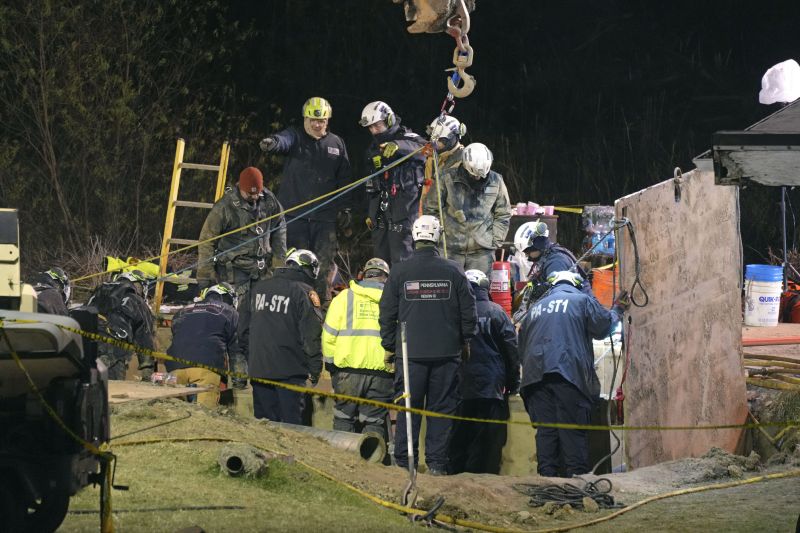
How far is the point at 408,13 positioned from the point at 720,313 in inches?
160

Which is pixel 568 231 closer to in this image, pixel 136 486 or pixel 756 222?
pixel 756 222

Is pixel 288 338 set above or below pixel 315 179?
below

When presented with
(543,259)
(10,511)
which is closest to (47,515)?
(10,511)

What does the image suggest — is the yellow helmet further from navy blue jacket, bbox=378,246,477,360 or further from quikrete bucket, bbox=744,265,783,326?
quikrete bucket, bbox=744,265,783,326

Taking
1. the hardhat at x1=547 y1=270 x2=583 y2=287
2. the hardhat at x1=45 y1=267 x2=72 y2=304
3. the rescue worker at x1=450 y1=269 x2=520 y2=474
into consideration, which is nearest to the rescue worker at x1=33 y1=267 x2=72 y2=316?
the hardhat at x1=45 y1=267 x2=72 y2=304

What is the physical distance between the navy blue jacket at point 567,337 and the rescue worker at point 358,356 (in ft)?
5.13

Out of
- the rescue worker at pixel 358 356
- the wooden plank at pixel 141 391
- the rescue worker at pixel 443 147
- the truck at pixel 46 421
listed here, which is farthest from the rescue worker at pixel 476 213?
the truck at pixel 46 421

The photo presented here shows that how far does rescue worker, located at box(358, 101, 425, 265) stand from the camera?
54.9 feet

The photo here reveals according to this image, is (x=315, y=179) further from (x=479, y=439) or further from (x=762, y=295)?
(x=762, y=295)

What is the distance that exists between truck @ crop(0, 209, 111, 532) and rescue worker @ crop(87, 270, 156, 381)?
22.7ft

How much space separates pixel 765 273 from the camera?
599 inches

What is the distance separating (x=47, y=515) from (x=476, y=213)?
870 cm

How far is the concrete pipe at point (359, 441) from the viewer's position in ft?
40.7

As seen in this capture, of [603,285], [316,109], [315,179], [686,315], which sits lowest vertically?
[686,315]
